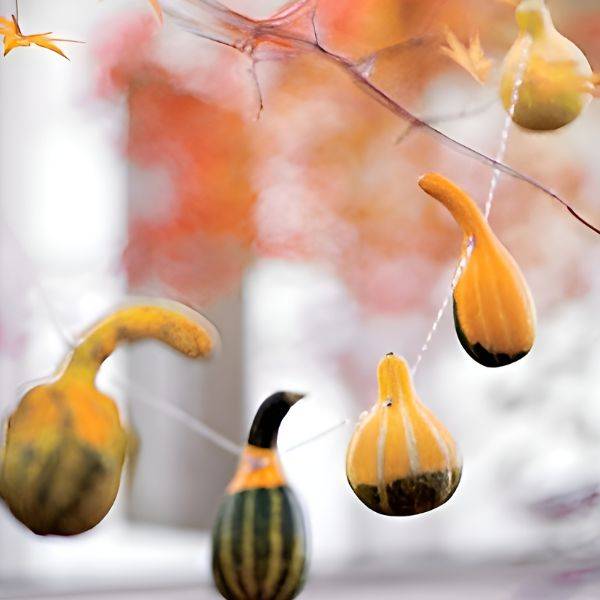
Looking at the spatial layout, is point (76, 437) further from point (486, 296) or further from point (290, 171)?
point (290, 171)

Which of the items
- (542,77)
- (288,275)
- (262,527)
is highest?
(288,275)

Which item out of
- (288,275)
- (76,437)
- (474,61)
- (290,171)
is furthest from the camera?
(288,275)

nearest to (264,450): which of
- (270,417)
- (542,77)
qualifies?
(270,417)

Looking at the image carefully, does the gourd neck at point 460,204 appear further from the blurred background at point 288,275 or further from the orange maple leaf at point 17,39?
the blurred background at point 288,275

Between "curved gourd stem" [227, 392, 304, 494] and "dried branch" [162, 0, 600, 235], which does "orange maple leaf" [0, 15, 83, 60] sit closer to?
"dried branch" [162, 0, 600, 235]

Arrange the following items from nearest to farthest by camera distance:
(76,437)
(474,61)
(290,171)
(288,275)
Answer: (76,437) < (474,61) < (290,171) < (288,275)

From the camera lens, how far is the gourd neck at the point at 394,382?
26 centimetres

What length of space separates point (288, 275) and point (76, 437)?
111 centimetres

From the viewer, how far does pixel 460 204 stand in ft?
0.84

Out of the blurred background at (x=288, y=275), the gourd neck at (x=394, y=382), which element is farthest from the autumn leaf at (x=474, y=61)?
the blurred background at (x=288, y=275)

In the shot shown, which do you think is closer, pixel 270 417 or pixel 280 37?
pixel 270 417

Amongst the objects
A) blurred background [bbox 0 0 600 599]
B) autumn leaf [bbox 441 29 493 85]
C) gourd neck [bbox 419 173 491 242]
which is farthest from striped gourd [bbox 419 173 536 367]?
blurred background [bbox 0 0 600 599]

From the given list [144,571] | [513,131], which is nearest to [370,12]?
[513,131]

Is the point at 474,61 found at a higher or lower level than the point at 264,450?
higher
